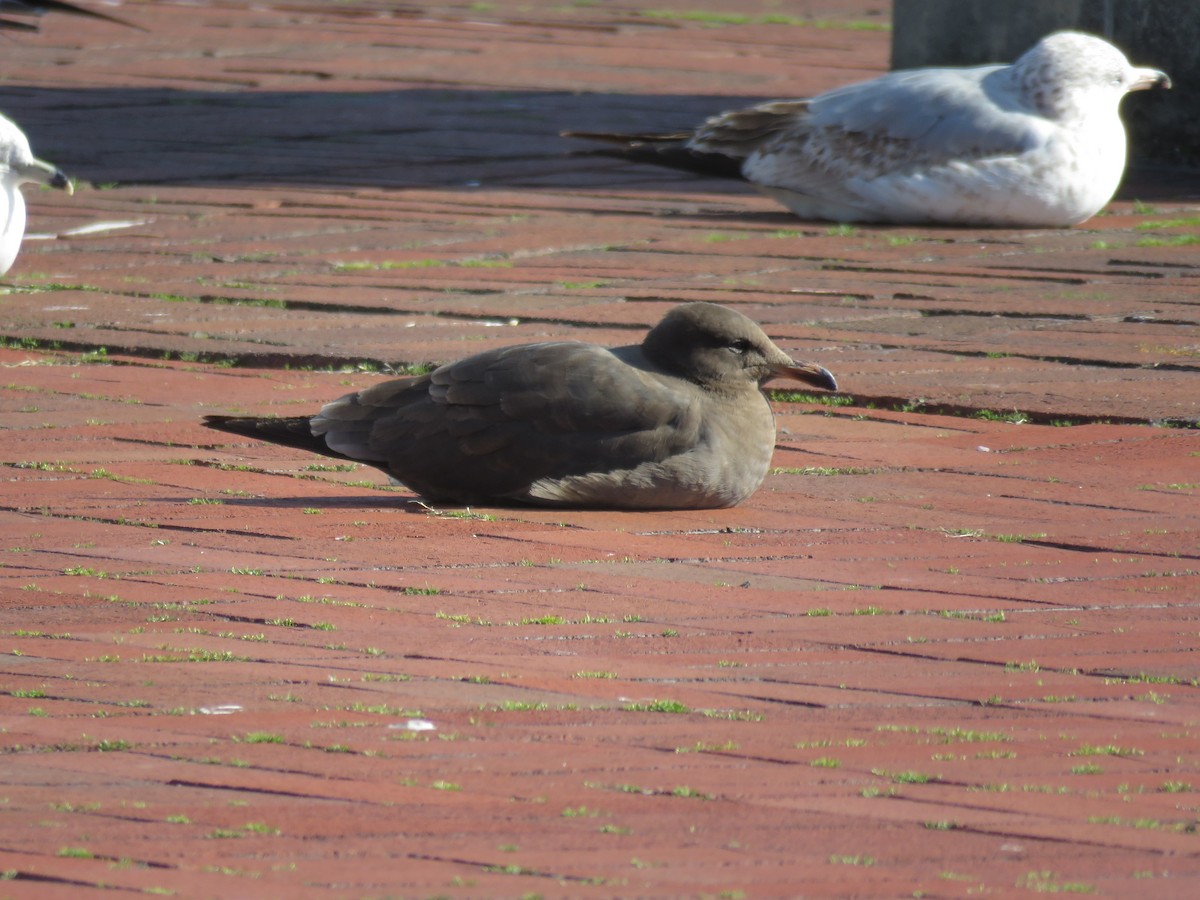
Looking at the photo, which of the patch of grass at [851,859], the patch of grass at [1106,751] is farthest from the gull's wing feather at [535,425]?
the patch of grass at [851,859]

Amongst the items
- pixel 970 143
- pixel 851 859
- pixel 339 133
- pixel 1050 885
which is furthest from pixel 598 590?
pixel 339 133

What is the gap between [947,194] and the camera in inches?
331

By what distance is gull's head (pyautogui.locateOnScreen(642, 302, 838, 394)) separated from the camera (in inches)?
183

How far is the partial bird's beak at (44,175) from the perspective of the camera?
23.3 feet

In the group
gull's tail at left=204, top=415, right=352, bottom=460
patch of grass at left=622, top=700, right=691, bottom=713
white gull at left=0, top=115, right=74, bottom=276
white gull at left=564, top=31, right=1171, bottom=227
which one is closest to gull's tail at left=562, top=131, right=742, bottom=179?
white gull at left=564, top=31, right=1171, bottom=227

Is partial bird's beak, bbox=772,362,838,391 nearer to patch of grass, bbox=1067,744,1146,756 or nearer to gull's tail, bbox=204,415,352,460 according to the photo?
gull's tail, bbox=204,415,352,460

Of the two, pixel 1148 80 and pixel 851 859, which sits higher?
pixel 1148 80

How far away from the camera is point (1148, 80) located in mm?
8594

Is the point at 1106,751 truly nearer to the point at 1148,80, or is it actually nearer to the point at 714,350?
the point at 714,350

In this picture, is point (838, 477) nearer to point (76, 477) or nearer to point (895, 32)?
point (76, 477)

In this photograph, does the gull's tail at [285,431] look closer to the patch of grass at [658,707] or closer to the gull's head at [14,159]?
the patch of grass at [658,707]

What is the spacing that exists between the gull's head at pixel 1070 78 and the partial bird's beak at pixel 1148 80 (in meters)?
0.07

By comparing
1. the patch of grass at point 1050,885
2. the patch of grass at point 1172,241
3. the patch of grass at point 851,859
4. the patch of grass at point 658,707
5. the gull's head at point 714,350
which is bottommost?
the patch of grass at point 658,707

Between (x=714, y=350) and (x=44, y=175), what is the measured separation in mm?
3199
